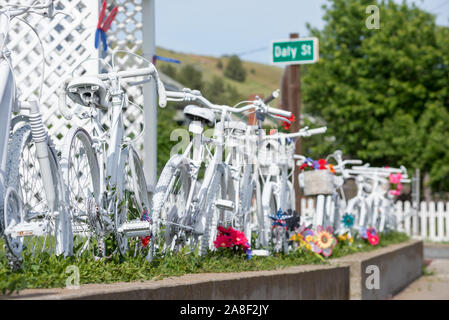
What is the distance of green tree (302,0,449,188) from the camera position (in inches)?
1032

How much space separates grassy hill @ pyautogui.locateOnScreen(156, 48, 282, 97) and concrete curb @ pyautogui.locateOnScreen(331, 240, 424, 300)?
3515 inches

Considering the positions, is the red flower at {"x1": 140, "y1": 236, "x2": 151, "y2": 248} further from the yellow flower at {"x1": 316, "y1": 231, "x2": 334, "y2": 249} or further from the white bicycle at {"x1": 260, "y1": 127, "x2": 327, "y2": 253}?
the yellow flower at {"x1": 316, "y1": 231, "x2": 334, "y2": 249}

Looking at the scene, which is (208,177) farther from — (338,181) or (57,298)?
(338,181)

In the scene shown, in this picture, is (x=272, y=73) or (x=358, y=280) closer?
(x=358, y=280)

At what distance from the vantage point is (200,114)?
5.37 meters

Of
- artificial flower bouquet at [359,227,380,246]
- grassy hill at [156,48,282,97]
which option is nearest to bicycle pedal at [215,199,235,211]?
artificial flower bouquet at [359,227,380,246]

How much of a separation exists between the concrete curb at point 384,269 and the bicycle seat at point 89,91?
146 inches

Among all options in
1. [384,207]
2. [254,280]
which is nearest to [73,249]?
[254,280]

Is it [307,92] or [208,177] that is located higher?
[307,92]

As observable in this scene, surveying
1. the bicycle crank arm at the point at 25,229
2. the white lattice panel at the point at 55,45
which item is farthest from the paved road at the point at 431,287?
the bicycle crank arm at the point at 25,229

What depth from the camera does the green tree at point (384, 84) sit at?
26.2 metres

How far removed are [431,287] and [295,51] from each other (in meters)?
3.86

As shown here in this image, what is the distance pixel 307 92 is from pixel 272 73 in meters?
85.0

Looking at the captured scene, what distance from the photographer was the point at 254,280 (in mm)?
4977
